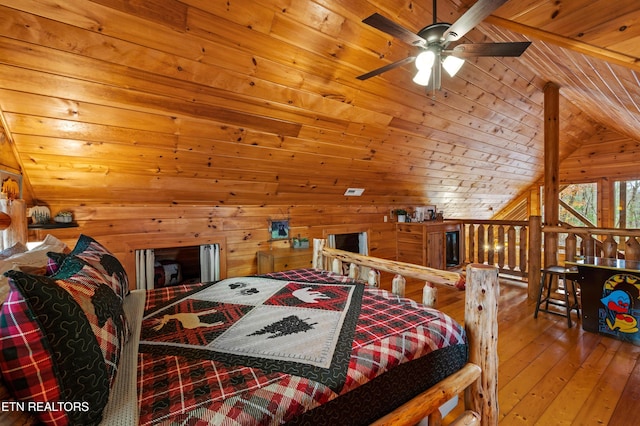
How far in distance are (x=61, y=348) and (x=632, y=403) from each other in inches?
120

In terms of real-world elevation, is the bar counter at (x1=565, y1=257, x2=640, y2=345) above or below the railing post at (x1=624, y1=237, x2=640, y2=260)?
below

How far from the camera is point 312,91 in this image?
268 cm

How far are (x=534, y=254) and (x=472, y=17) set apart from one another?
3561mm

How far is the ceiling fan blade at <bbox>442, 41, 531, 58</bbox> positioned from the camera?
1.65 meters

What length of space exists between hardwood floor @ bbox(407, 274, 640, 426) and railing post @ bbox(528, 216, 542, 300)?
0.71 meters

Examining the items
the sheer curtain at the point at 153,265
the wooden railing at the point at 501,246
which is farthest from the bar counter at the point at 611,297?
the sheer curtain at the point at 153,265

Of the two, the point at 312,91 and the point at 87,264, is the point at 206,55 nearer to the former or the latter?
the point at 312,91

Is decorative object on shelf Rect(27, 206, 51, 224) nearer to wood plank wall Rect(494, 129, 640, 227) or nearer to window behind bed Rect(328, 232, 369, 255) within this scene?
window behind bed Rect(328, 232, 369, 255)

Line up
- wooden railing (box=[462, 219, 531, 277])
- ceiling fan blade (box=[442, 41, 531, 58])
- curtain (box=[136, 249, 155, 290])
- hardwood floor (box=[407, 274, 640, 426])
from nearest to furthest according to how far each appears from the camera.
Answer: ceiling fan blade (box=[442, 41, 531, 58])
hardwood floor (box=[407, 274, 640, 426])
curtain (box=[136, 249, 155, 290])
wooden railing (box=[462, 219, 531, 277])

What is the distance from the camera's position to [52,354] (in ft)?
2.45

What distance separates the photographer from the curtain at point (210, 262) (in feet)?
12.0

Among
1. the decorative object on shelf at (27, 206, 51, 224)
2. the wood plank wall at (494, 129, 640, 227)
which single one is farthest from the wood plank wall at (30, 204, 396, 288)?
the wood plank wall at (494, 129, 640, 227)

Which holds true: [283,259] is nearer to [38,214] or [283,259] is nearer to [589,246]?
[38,214]

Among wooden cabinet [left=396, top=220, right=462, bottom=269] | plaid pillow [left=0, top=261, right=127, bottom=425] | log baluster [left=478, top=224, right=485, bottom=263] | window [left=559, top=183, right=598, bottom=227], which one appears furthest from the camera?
window [left=559, top=183, right=598, bottom=227]
